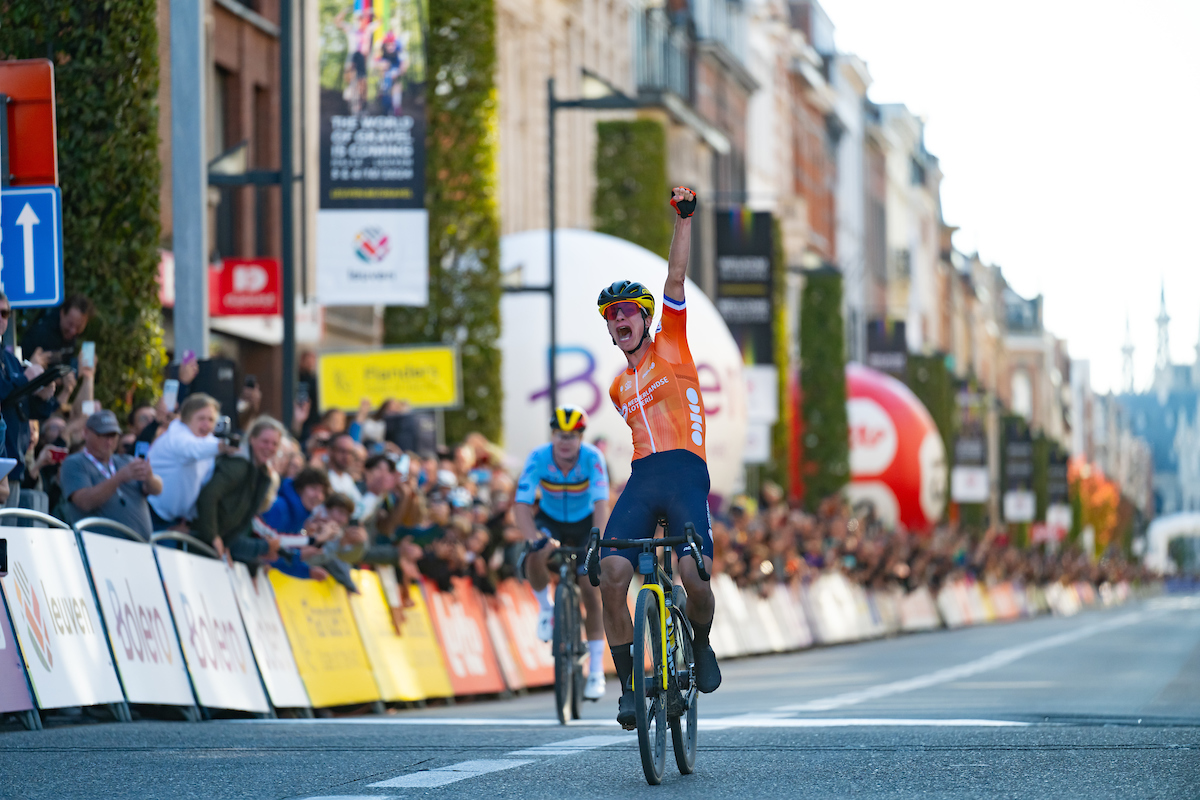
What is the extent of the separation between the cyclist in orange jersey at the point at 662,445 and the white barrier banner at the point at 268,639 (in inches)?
225

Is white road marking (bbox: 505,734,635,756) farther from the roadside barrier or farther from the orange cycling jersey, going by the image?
the roadside barrier

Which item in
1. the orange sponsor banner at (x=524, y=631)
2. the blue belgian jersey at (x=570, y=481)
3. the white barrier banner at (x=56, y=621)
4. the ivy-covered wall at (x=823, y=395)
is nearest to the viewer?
the white barrier banner at (x=56, y=621)

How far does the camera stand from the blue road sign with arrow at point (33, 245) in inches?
520

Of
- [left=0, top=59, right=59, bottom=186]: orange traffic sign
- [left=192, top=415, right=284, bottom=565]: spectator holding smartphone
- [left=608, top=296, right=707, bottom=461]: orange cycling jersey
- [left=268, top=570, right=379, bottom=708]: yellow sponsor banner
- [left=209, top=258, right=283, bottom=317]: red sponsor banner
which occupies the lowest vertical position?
[left=268, top=570, right=379, bottom=708]: yellow sponsor banner

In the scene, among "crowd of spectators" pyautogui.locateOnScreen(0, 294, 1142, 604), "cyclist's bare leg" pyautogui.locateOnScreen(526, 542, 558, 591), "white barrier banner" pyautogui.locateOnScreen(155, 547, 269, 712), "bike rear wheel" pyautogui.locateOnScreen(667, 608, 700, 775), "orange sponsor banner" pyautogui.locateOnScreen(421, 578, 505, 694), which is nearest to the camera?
"bike rear wheel" pyautogui.locateOnScreen(667, 608, 700, 775)

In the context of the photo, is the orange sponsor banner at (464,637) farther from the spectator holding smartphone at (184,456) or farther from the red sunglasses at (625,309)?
the red sunglasses at (625,309)

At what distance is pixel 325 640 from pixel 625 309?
7.01 metres

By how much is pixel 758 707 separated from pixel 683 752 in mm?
6550

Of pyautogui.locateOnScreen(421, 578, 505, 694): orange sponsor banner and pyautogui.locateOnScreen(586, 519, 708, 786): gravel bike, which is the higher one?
pyautogui.locateOnScreen(586, 519, 708, 786): gravel bike

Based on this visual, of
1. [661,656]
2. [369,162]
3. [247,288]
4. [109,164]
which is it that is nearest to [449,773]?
[661,656]

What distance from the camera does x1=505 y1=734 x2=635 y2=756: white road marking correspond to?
36.1 ft

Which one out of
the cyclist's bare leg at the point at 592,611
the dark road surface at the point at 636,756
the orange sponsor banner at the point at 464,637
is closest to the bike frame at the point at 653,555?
the dark road surface at the point at 636,756

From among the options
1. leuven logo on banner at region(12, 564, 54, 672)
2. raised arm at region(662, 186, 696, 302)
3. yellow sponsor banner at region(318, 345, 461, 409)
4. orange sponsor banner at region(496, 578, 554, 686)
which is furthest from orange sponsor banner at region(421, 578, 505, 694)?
raised arm at region(662, 186, 696, 302)

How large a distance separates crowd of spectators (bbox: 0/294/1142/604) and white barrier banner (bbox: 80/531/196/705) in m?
0.32
